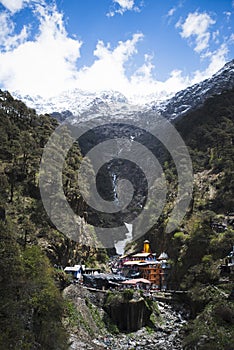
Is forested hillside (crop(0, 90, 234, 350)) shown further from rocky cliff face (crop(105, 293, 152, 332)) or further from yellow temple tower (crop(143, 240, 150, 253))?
rocky cliff face (crop(105, 293, 152, 332))

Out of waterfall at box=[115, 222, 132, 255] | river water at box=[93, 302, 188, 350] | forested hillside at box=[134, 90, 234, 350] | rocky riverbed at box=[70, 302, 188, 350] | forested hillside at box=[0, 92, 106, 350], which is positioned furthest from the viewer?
waterfall at box=[115, 222, 132, 255]

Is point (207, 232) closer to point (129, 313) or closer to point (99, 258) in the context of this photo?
point (129, 313)

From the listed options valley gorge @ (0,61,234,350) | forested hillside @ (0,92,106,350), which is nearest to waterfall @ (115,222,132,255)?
valley gorge @ (0,61,234,350)

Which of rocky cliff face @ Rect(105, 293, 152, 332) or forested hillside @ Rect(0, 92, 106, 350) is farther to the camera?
rocky cliff face @ Rect(105, 293, 152, 332)

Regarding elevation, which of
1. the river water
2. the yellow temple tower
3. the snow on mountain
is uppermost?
the snow on mountain

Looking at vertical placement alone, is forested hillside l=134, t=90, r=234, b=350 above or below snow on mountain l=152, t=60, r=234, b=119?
below

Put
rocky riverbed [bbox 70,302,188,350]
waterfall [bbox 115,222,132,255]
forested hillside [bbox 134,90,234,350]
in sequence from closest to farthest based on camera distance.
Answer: forested hillside [bbox 134,90,234,350], rocky riverbed [bbox 70,302,188,350], waterfall [bbox 115,222,132,255]

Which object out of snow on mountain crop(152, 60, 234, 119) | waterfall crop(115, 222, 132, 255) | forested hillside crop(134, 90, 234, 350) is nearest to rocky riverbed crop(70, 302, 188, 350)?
forested hillside crop(134, 90, 234, 350)

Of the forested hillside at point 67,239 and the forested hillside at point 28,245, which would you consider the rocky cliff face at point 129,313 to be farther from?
the forested hillside at point 28,245

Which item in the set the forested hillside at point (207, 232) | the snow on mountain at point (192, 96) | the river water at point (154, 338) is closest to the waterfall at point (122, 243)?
the forested hillside at point (207, 232)

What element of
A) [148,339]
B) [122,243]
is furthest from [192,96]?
[148,339]

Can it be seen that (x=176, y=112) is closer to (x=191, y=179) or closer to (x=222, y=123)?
(x=222, y=123)

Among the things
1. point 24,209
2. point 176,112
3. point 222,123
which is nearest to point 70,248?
point 24,209

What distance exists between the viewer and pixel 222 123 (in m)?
76.4
